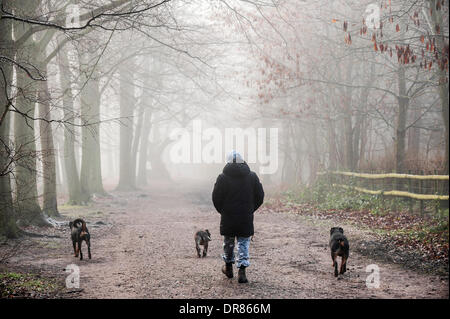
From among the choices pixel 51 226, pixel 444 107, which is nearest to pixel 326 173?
pixel 444 107

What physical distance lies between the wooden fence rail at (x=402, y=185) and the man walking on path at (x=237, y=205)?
6.66m

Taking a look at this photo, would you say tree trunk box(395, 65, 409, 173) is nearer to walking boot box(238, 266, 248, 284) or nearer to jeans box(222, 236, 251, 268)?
jeans box(222, 236, 251, 268)

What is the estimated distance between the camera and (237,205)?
24.5 feet

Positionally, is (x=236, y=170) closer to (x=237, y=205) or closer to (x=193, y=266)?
(x=237, y=205)

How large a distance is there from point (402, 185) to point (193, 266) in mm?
8666

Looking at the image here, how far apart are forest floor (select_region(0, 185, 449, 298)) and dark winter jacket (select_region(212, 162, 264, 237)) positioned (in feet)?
2.89

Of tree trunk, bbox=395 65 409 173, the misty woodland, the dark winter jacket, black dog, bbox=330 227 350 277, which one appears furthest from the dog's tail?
tree trunk, bbox=395 65 409 173

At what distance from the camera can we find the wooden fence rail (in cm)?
1240

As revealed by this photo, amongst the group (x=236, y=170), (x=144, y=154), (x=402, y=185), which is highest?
(x=144, y=154)

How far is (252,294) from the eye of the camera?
6629 millimetres

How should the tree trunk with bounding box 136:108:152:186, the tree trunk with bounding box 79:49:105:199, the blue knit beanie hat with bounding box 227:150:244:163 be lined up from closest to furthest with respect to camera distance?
the blue knit beanie hat with bounding box 227:150:244:163 → the tree trunk with bounding box 79:49:105:199 → the tree trunk with bounding box 136:108:152:186

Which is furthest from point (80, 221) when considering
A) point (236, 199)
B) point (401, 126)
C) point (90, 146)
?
point (90, 146)
